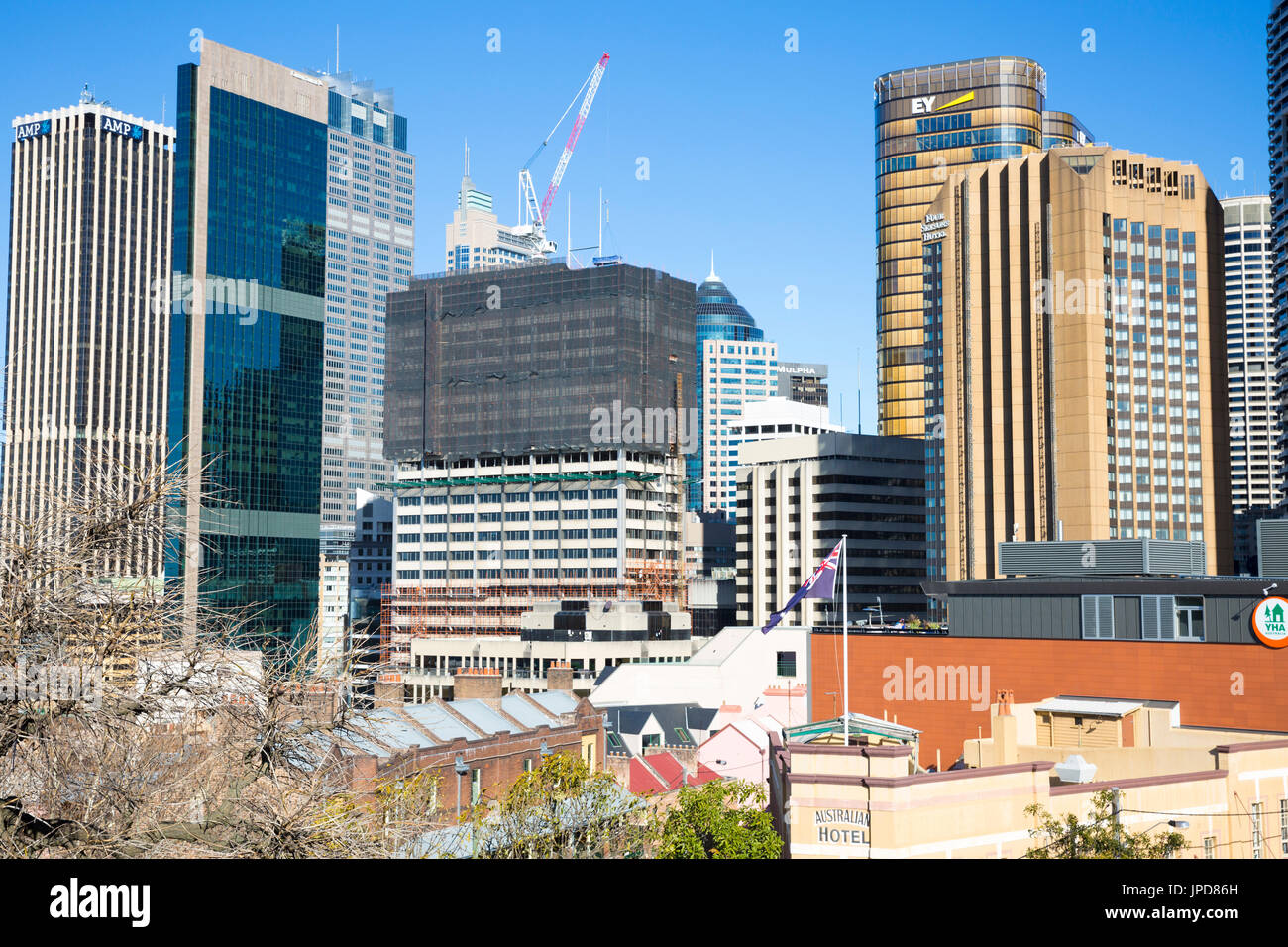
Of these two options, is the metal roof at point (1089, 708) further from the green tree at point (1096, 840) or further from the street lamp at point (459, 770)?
the street lamp at point (459, 770)

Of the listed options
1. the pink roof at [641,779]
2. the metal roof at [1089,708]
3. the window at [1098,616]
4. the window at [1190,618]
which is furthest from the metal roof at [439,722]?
the window at [1190,618]

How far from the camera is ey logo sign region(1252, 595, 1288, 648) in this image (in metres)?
62.0

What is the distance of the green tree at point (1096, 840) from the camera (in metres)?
Answer: 27.6

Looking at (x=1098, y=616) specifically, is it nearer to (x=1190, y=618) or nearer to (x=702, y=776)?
(x=1190, y=618)

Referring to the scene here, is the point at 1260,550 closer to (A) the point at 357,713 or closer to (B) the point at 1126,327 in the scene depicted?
(A) the point at 357,713

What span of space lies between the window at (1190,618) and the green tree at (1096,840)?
40106 mm

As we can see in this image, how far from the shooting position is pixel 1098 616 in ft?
232

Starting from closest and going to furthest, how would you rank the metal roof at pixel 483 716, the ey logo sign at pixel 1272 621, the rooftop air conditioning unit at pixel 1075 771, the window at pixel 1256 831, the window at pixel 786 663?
1. the window at pixel 1256 831
2. the rooftop air conditioning unit at pixel 1075 771
3. the ey logo sign at pixel 1272 621
4. the metal roof at pixel 483 716
5. the window at pixel 786 663

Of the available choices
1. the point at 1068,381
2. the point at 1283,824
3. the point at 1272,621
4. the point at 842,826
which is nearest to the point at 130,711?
Result: the point at 842,826

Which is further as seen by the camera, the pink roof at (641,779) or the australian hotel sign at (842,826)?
the pink roof at (641,779)

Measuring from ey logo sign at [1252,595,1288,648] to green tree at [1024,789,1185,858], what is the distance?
35679 millimetres

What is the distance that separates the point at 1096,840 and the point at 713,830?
23833 millimetres
